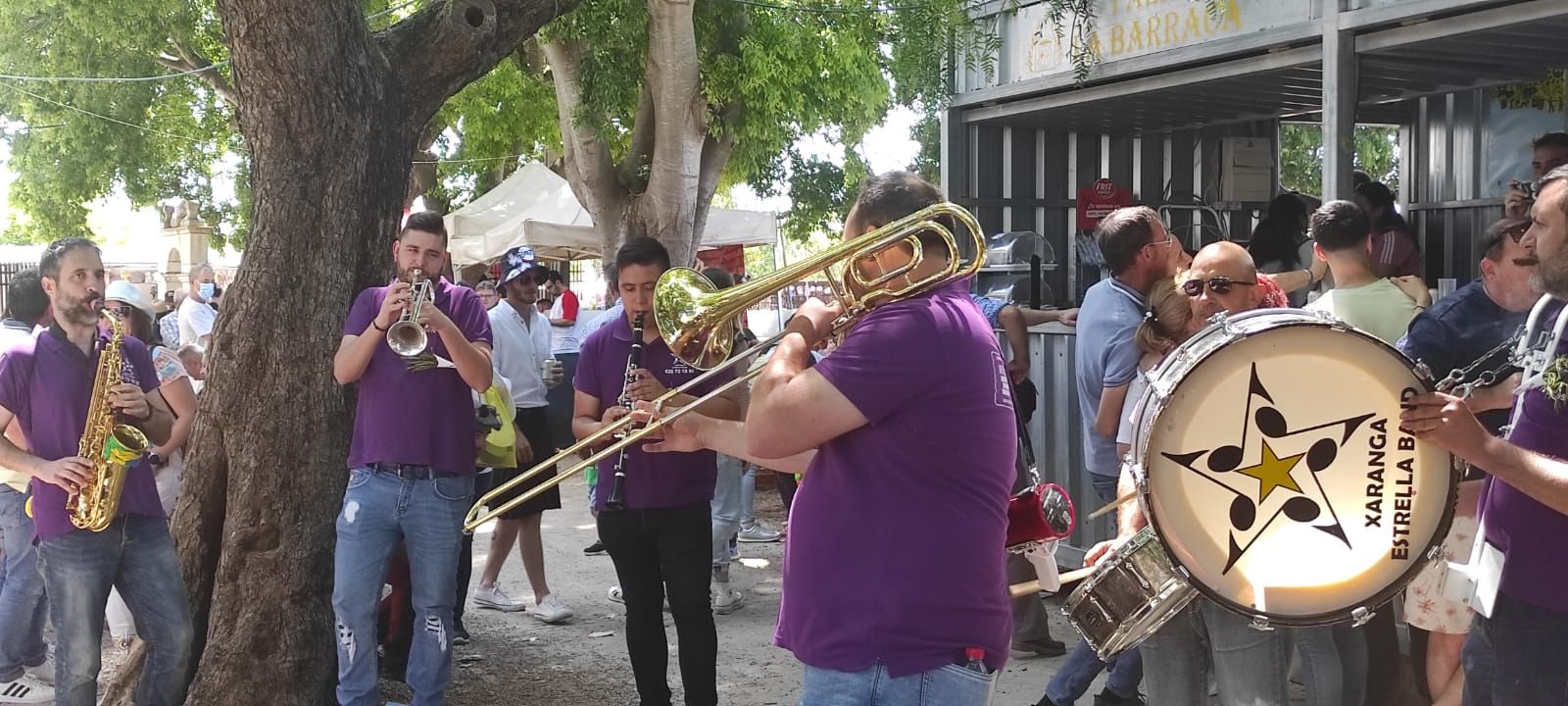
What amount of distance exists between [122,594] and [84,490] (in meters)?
0.50

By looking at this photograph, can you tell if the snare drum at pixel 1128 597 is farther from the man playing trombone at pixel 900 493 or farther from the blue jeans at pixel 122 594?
the blue jeans at pixel 122 594

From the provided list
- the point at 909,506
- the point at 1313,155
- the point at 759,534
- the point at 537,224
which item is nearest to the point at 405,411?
the point at 909,506

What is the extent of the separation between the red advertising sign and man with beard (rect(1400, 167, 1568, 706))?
25.0 ft

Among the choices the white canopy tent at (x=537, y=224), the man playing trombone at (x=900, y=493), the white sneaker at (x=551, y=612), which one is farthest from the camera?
the white canopy tent at (x=537, y=224)

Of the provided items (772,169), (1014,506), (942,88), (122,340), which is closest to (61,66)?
(772,169)

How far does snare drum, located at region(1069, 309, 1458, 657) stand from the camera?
289 centimetres

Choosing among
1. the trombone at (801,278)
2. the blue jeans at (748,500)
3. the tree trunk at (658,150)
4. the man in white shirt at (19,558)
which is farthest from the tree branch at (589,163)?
the trombone at (801,278)

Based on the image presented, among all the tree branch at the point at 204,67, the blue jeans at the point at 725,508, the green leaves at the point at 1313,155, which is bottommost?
the blue jeans at the point at 725,508

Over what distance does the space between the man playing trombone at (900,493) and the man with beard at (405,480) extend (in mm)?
2323

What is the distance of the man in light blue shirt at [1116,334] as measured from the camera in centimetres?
485

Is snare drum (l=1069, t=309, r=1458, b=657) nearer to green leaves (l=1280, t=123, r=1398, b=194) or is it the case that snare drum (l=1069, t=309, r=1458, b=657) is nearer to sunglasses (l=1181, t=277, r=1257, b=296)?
sunglasses (l=1181, t=277, r=1257, b=296)

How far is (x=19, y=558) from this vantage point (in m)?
5.71

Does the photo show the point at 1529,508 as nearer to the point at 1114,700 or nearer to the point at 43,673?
the point at 1114,700

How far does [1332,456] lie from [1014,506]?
2.45ft
